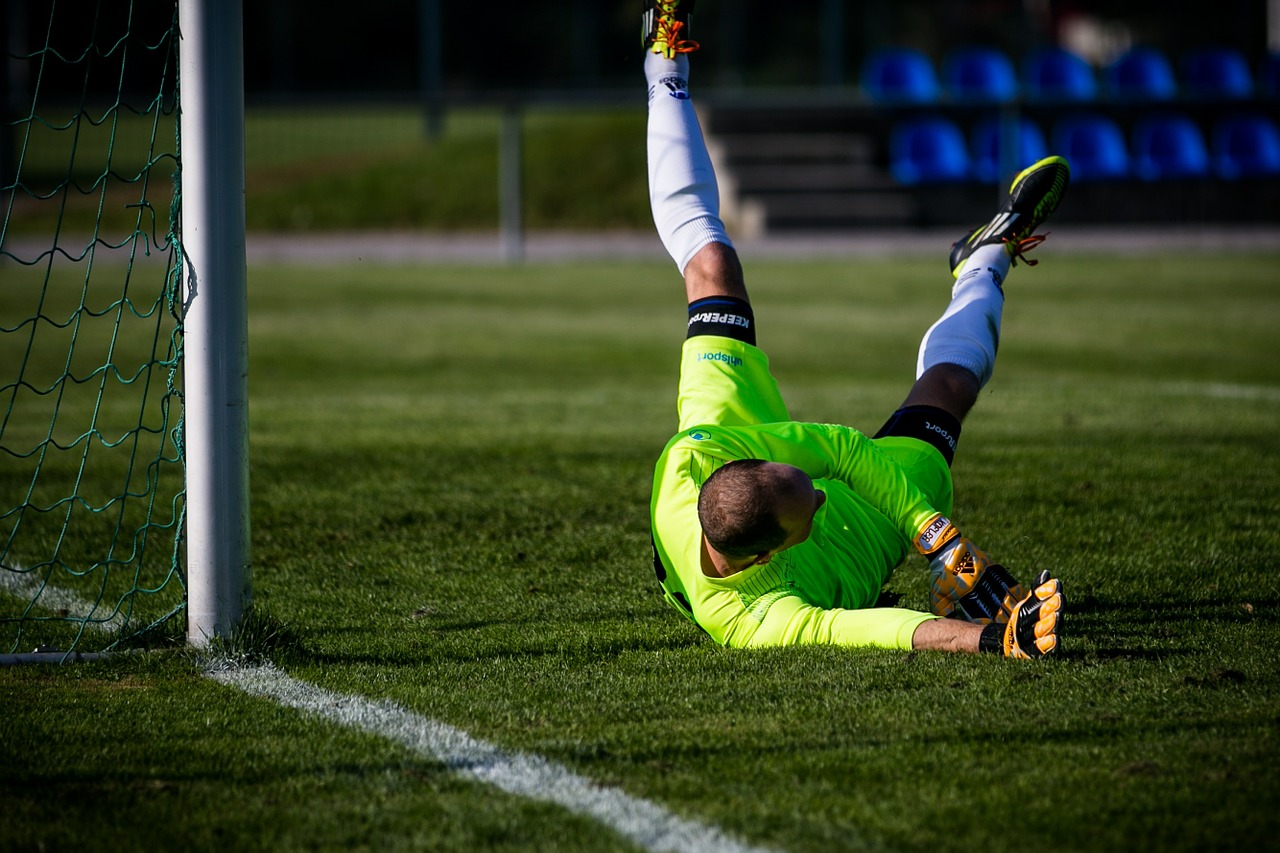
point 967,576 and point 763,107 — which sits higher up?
point 763,107

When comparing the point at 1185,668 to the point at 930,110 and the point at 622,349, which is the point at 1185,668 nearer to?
the point at 622,349

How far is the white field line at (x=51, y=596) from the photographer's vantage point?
4.91m

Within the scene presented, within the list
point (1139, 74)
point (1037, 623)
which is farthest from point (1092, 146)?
point (1037, 623)

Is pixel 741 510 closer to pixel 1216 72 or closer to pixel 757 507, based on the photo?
pixel 757 507

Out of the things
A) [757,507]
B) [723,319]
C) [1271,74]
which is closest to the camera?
[757,507]

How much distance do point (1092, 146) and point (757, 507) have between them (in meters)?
24.3

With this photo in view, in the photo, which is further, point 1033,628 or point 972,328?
point 972,328

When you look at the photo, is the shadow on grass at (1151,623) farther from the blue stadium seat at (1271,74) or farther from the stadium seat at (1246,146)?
the blue stadium seat at (1271,74)

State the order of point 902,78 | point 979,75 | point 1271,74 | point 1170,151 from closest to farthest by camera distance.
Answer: point 1170,151 < point 1271,74 < point 902,78 < point 979,75

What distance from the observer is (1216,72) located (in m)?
28.8

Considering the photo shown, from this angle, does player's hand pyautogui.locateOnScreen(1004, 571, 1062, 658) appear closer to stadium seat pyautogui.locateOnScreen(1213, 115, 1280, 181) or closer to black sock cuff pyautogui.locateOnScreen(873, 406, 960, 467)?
black sock cuff pyautogui.locateOnScreen(873, 406, 960, 467)

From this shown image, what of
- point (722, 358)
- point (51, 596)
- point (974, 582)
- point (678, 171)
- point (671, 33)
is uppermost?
point (671, 33)

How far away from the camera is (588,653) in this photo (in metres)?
4.49

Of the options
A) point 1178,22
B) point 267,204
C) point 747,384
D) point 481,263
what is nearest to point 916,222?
point 481,263
